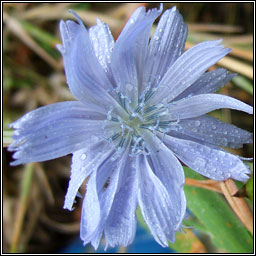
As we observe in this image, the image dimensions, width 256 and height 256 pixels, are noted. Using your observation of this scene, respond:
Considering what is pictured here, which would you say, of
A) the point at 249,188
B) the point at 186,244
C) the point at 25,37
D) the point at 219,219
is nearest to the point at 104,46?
the point at 249,188

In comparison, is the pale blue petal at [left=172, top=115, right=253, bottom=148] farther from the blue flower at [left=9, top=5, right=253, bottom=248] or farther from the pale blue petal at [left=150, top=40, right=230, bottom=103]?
the pale blue petal at [left=150, top=40, right=230, bottom=103]

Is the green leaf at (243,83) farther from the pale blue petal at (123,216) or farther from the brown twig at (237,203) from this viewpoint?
the pale blue petal at (123,216)

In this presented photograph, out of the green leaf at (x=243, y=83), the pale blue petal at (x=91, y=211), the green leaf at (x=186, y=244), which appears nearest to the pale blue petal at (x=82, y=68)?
the pale blue petal at (x=91, y=211)

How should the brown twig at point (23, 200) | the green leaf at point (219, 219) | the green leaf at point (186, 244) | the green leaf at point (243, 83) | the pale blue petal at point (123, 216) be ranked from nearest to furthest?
the pale blue petal at point (123, 216) → the green leaf at point (219, 219) → the green leaf at point (186, 244) → the green leaf at point (243, 83) → the brown twig at point (23, 200)

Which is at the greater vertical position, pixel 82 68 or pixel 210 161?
pixel 82 68

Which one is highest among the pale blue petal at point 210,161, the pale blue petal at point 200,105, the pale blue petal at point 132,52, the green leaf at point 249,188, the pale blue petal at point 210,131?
the pale blue petal at point 132,52

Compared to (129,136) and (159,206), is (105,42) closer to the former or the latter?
(129,136)

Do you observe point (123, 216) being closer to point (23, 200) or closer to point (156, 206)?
point (156, 206)
